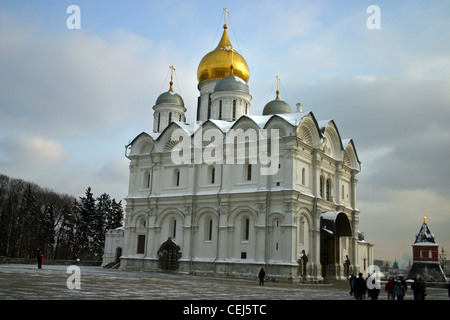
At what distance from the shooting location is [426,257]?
133 feet

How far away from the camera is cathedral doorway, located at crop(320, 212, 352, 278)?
28.3 metres

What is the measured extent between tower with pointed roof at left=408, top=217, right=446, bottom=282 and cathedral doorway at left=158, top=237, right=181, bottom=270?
21211mm

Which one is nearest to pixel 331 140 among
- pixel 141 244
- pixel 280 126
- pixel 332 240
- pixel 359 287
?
pixel 280 126

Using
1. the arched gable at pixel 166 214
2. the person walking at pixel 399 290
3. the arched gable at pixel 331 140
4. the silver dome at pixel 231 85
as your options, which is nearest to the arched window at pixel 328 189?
the arched gable at pixel 331 140

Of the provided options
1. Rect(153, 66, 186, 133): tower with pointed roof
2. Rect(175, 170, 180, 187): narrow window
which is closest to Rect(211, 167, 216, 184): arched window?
Rect(175, 170, 180, 187): narrow window

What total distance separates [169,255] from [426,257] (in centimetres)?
2405

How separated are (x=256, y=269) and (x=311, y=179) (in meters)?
6.77

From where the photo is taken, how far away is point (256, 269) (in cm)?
2631

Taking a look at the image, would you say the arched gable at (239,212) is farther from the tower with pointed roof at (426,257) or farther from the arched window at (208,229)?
the tower with pointed roof at (426,257)

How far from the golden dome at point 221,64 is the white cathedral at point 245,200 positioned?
123 cm

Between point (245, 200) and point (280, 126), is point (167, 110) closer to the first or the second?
point (280, 126)

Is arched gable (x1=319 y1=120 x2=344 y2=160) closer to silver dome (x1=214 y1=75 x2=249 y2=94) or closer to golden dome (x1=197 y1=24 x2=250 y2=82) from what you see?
silver dome (x1=214 y1=75 x2=249 y2=94)

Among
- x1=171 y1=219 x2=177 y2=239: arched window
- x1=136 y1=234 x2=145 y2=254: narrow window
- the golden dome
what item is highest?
the golden dome
